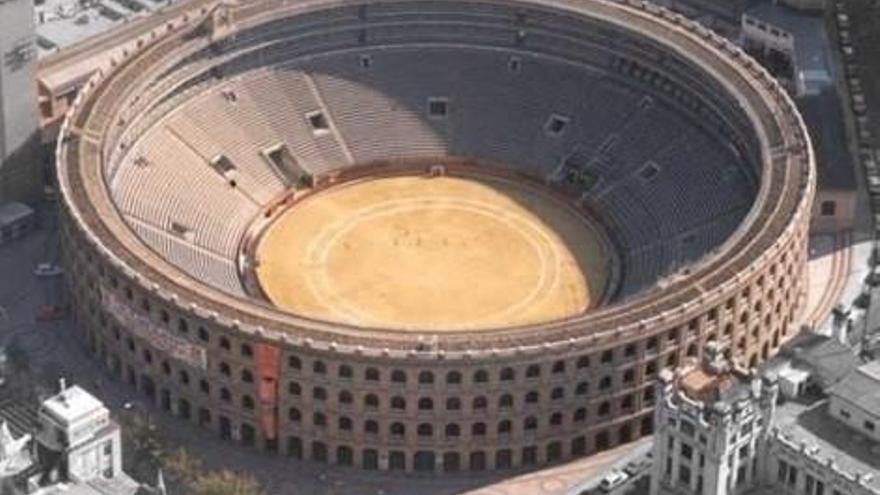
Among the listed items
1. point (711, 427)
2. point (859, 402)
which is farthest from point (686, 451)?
point (859, 402)

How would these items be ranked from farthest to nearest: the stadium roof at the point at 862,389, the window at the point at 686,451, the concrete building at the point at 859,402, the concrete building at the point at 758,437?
the window at the point at 686,451 < the stadium roof at the point at 862,389 < the concrete building at the point at 859,402 < the concrete building at the point at 758,437

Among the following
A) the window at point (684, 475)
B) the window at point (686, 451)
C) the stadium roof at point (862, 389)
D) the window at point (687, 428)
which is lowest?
the window at point (684, 475)

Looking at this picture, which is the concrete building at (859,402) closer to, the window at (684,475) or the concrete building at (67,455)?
the window at (684,475)

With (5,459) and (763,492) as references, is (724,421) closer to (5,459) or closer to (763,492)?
(763,492)

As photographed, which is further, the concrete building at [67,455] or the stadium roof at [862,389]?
the stadium roof at [862,389]

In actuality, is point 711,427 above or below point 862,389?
below

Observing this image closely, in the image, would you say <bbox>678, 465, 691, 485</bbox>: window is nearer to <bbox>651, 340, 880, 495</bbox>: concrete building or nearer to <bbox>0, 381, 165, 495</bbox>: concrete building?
<bbox>651, 340, 880, 495</bbox>: concrete building

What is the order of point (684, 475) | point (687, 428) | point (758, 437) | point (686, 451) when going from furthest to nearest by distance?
point (684, 475), point (686, 451), point (687, 428), point (758, 437)

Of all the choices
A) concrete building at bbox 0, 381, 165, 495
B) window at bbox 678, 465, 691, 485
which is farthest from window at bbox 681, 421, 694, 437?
concrete building at bbox 0, 381, 165, 495

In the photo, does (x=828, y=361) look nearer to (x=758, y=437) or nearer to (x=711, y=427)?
(x=758, y=437)

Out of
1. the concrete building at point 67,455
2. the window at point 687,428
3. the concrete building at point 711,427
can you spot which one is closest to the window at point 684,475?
the concrete building at point 711,427
